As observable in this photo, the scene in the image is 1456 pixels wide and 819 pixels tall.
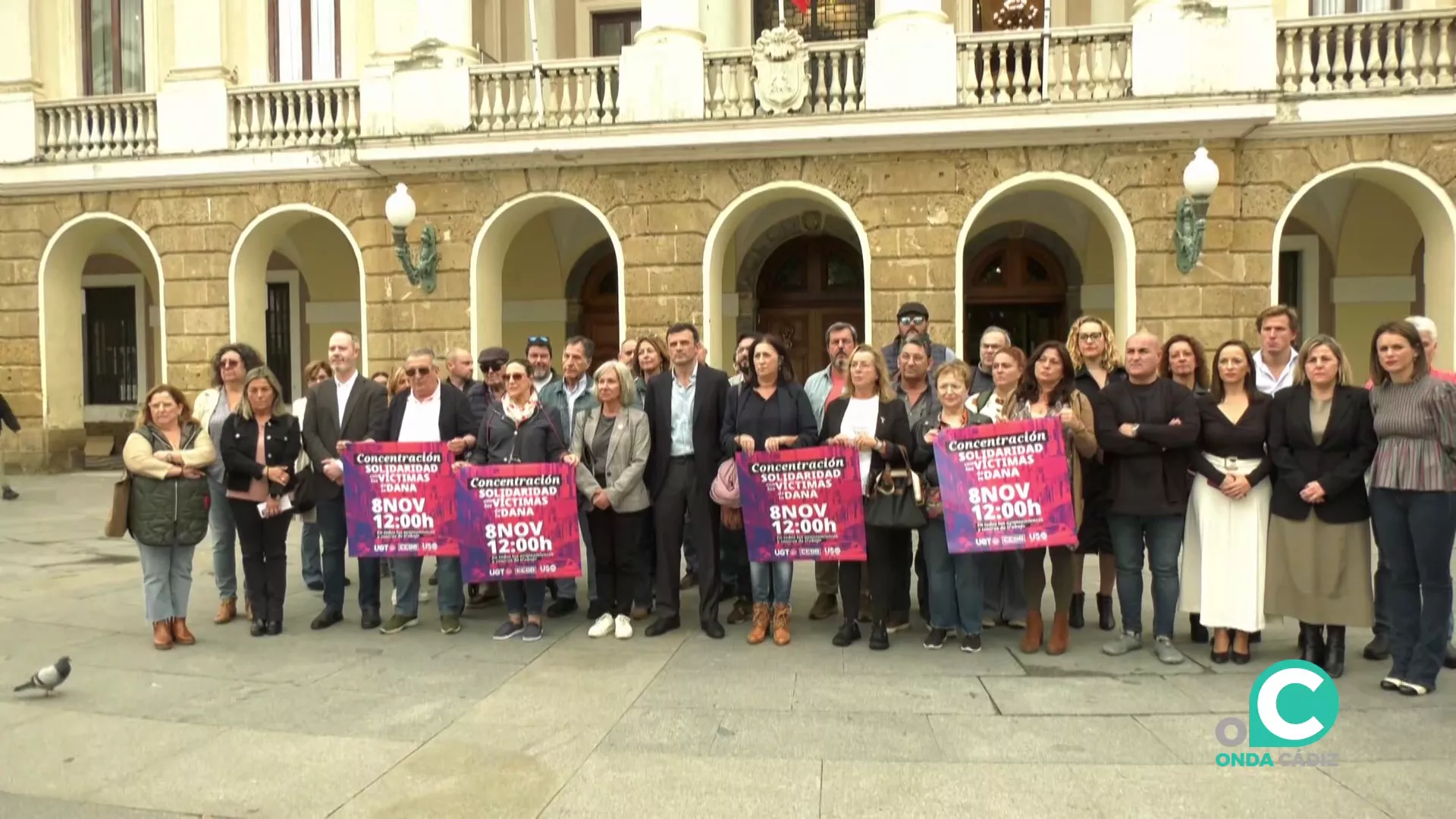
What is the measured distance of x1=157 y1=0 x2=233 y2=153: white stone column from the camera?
1560cm

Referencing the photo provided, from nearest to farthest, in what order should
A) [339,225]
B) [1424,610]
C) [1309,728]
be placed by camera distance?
[1309,728]
[1424,610]
[339,225]

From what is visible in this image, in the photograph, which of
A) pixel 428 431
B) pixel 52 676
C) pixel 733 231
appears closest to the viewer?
pixel 52 676

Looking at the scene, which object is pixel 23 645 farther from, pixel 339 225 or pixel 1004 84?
pixel 1004 84

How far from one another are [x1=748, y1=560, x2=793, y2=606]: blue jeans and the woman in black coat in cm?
330

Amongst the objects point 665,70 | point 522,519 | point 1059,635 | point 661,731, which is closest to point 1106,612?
point 1059,635

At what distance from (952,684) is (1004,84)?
389 inches

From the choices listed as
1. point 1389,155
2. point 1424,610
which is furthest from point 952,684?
point 1389,155

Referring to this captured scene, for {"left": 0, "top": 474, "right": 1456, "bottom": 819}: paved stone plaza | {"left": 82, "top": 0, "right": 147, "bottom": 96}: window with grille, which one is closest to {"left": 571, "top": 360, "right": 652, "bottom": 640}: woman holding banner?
{"left": 0, "top": 474, "right": 1456, "bottom": 819}: paved stone plaza

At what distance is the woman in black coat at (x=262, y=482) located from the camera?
22.6 ft

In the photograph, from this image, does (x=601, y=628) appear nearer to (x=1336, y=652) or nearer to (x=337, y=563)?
(x=337, y=563)

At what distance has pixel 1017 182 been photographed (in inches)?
528

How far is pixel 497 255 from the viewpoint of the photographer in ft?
49.6

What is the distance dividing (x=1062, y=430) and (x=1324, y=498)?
148 centimetres

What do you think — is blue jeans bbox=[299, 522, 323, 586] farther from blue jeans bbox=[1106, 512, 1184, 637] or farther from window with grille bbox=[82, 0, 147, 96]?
window with grille bbox=[82, 0, 147, 96]
